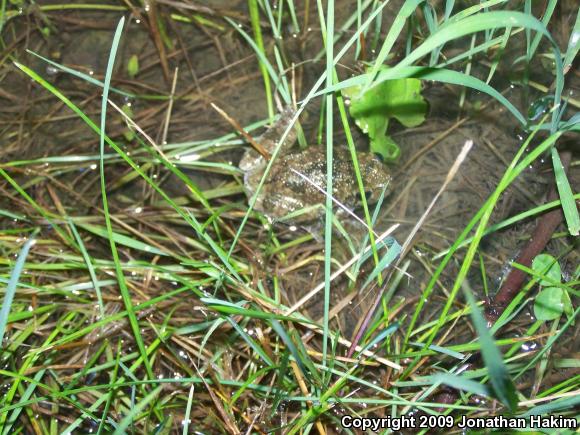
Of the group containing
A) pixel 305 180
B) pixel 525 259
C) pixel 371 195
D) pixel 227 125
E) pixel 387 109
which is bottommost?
pixel 525 259

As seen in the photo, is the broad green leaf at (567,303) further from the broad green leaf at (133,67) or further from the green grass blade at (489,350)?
the broad green leaf at (133,67)

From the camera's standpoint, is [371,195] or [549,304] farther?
[371,195]

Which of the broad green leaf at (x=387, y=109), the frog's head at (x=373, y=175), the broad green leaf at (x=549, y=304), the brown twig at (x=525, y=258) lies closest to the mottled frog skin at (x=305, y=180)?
the frog's head at (x=373, y=175)

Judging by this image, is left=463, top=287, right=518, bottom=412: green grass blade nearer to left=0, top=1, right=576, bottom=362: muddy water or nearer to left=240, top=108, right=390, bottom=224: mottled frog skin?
left=0, top=1, right=576, bottom=362: muddy water

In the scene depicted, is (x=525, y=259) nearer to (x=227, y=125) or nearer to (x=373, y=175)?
(x=373, y=175)

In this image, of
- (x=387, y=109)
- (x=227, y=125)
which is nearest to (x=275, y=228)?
(x=227, y=125)

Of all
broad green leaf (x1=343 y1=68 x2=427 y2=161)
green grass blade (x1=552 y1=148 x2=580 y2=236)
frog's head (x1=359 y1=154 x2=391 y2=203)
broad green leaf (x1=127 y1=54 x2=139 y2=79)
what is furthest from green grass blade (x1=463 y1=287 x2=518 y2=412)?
broad green leaf (x1=127 y1=54 x2=139 y2=79)
